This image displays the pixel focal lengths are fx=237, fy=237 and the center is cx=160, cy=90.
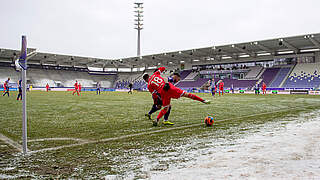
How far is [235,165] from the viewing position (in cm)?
285

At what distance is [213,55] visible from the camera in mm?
54969

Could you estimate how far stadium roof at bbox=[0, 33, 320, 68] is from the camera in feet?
138

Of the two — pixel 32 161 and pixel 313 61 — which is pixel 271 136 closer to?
pixel 32 161

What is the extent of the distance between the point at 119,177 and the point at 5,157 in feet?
6.59

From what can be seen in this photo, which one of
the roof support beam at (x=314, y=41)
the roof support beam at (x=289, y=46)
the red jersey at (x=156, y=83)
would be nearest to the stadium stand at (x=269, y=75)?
the roof support beam at (x=289, y=46)

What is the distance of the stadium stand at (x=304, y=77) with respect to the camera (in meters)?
40.5

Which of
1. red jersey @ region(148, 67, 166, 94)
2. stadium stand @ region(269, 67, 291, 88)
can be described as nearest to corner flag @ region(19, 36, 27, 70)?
red jersey @ region(148, 67, 166, 94)

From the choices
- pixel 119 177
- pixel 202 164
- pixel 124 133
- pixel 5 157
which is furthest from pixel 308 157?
pixel 5 157

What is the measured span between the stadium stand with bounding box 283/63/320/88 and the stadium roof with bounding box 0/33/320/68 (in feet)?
11.4

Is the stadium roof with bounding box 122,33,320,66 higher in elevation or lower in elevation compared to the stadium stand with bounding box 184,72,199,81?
higher

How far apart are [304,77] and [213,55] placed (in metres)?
19.3

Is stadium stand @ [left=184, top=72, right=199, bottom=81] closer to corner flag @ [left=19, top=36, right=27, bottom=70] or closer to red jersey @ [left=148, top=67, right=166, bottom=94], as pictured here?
red jersey @ [left=148, top=67, right=166, bottom=94]

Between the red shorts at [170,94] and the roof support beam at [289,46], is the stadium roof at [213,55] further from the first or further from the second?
the red shorts at [170,94]

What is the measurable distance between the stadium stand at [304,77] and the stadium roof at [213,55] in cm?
346
